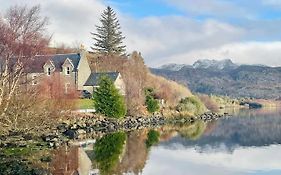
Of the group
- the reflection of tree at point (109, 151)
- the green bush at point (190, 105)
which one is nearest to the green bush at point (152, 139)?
the reflection of tree at point (109, 151)

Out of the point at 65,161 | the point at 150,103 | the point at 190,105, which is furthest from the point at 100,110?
the point at 65,161

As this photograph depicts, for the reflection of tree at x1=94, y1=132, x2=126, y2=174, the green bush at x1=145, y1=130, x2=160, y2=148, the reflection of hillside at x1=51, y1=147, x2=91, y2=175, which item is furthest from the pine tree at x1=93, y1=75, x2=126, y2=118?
the reflection of hillside at x1=51, y1=147, x2=91, y2=175

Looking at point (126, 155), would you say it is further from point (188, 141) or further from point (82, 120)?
point (82, 120)

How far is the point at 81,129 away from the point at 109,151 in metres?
12.4

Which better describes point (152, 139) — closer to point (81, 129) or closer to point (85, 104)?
point (81, 129)

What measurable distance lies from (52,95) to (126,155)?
59.6 ft

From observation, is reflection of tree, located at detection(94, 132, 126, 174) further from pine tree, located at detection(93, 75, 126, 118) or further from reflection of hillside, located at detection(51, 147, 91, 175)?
pine tree, located at detection(93, 75, 126, 118)

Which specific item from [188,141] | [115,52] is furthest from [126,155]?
[115,52]

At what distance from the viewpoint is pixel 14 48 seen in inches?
1366

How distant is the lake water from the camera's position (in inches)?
894

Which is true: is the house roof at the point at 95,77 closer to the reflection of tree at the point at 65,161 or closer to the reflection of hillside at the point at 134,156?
the reflection of hillside at the point at 134,156

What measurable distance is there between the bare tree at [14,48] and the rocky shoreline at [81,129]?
3013 millimetres

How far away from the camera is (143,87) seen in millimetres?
64188

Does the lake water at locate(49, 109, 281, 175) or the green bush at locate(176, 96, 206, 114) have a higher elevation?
the green bush at locate(176, 96, 206, 114)
